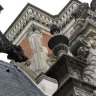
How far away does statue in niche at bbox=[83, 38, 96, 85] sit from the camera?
214 inches

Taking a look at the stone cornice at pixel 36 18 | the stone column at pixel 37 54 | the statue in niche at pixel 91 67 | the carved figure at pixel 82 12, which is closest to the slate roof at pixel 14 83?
the statue in niche at pixel 91 67

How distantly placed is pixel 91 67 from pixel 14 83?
1.08 m

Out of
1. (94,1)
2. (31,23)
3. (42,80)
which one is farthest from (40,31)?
(94,1)

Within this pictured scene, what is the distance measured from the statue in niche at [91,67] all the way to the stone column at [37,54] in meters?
13.8

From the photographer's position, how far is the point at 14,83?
5645mm

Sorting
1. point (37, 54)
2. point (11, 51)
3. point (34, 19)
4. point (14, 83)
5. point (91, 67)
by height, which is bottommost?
point (37, 54)

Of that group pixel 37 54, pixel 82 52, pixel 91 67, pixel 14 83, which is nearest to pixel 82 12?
pixel 82 52

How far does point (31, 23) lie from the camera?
23.3m

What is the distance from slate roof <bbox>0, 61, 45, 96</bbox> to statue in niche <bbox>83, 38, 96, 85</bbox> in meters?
0.70

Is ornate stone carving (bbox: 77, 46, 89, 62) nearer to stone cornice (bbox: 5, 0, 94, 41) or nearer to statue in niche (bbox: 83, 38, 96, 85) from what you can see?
statue in niche (bbox: 83, 38, 96, 85)

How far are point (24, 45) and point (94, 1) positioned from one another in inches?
643

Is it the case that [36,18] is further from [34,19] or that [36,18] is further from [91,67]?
[91,67]

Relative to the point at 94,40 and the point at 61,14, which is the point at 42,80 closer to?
the point at 61,14

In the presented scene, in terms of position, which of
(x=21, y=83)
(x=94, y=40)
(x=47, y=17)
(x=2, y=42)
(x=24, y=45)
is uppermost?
(x=94, y=40)
